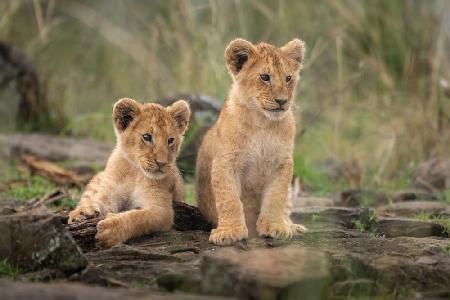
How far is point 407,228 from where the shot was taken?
718 centimetres

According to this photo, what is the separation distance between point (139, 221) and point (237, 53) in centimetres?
150

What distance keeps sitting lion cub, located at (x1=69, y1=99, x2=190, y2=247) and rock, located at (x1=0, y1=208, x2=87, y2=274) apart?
1.16m

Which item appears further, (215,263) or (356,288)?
(356,288)

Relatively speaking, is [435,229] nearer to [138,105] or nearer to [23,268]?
[138,105]

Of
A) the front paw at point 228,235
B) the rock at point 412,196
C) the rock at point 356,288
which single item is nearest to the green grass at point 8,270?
the front paw at point 228,235

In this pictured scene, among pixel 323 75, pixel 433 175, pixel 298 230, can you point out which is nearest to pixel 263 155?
pixel 298 230

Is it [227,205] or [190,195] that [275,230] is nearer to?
[227,205]

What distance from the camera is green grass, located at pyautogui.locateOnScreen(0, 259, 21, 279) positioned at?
521 cm

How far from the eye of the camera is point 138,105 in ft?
23.2

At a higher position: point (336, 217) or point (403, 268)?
point (336, 217)

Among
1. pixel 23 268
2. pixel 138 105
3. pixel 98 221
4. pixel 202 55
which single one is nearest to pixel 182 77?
pixel 202 55

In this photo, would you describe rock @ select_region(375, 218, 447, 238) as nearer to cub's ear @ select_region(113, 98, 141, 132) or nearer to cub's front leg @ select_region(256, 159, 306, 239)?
cub's front leg @ select_region(256, 159, 306, 239)

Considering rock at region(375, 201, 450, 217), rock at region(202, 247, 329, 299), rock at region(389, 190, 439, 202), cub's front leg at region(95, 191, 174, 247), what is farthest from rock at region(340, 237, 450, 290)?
rock at region(389, 190, 439, 202)

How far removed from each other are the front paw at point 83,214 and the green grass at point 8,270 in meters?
1.28
